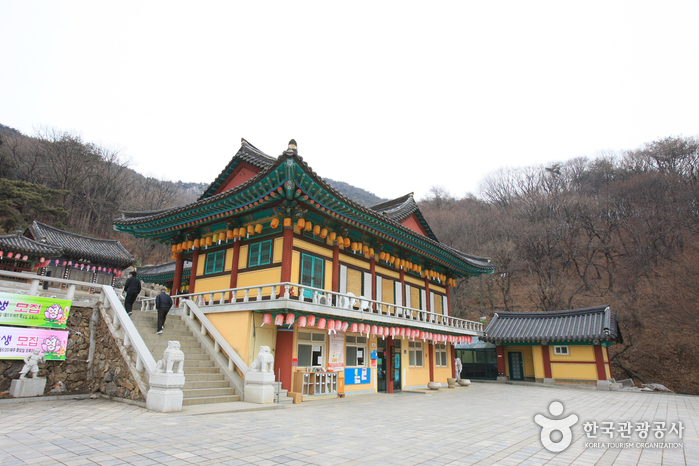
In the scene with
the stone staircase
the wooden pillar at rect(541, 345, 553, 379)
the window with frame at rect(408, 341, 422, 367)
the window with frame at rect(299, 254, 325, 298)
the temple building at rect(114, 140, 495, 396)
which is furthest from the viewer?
the wooden pillar at rect(541, 345, 553, 379)

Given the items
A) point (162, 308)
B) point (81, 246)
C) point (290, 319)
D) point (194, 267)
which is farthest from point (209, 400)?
point (81, 246)

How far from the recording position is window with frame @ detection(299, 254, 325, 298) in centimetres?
Result: 1445

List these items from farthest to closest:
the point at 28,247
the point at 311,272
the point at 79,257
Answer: the point at 79,257, the point at 28,247, the point at 311,272

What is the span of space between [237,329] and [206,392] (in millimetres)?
2576

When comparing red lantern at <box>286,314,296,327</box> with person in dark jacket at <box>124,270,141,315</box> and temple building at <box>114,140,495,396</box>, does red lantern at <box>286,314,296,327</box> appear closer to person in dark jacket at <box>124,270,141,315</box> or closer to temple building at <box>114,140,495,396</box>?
temple building at <box>114,140,495,396</box>

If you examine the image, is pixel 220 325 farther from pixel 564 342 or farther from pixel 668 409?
pixel 564 342

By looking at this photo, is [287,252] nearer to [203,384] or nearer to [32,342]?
[203,384]

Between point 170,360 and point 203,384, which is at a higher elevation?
point 170,360

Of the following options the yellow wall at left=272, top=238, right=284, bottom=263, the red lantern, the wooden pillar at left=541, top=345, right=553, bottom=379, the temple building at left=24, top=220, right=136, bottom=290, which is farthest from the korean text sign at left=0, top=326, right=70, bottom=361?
the wooden pillar at left=541, top=345, right=553, bottom=379

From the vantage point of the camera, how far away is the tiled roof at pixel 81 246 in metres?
28.2

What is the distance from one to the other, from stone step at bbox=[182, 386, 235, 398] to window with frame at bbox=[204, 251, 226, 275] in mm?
6117

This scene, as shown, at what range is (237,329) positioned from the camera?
13023mm

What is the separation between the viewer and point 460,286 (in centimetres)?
3916

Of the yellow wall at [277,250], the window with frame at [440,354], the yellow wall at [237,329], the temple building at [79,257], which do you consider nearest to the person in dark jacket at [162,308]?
the yellow wall at [237,329]
